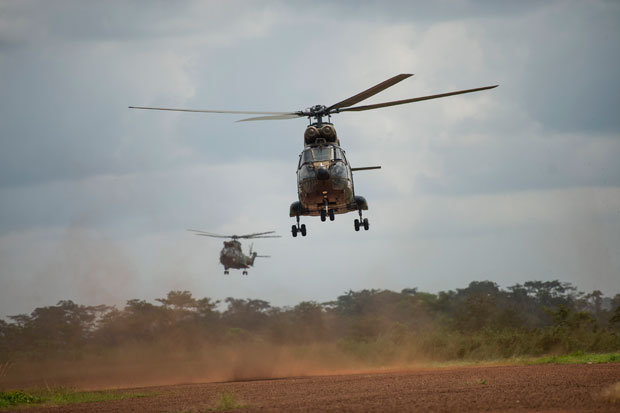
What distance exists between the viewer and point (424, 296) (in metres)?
67.7

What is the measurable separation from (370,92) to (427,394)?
10.3m

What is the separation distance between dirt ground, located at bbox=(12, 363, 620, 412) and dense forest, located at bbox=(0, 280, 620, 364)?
1235cm

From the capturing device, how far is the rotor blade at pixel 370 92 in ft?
78.5

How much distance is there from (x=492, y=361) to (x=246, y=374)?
42.1ft

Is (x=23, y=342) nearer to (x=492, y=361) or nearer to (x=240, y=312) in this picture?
(x=240, y=312)

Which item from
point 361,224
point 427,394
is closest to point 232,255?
point 361,224

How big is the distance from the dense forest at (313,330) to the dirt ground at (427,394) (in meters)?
12.3

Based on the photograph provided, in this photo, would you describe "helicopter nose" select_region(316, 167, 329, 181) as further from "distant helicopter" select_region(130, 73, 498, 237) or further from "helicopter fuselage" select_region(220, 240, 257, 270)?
"helicopter fuselage" select_region(220, 240, 257, 270)

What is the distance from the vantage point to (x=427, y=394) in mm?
22219

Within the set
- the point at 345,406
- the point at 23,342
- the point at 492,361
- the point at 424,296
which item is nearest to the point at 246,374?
the point at 492,361

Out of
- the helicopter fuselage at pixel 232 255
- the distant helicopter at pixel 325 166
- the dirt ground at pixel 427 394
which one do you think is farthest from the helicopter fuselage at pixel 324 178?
the helicopter fuselage at pixel 232 255

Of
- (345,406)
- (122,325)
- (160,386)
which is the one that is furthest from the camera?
(122,325)

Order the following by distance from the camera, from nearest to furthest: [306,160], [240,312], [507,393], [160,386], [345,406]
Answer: [345,406] < [507,393] < [306,160] < [160,386] < [240,312]

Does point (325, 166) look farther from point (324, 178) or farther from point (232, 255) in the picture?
point (232, 255)
